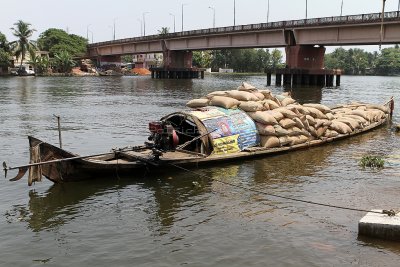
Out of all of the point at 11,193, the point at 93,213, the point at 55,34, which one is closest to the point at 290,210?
the point at 93,213

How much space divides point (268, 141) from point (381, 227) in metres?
7.10

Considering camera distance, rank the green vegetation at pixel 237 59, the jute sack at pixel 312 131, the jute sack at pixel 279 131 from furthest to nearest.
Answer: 1. the green vegetation at pixel 237 59
2. the jute sack at pixel 312 131
3. the jute sack at pixel 279 131

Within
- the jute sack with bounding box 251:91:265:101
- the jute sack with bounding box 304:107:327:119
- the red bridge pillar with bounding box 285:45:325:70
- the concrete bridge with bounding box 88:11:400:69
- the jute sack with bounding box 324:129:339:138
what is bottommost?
the jute sack with bounding box 324:129:339:138

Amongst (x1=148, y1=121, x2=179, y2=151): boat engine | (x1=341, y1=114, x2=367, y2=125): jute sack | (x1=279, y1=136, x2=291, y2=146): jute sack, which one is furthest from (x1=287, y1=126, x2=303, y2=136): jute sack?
(x1=341, y1=114, x2=367, y2=125): jute sack

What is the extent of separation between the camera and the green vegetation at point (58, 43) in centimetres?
10106

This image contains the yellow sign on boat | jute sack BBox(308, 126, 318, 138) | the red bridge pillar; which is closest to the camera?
the yellow sign on boat

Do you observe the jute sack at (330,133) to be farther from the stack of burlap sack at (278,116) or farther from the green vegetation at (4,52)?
the green vegetation at (4,52)

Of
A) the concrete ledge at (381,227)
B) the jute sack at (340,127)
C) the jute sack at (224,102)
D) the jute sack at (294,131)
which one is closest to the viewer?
the concrete ledge at (381,227)

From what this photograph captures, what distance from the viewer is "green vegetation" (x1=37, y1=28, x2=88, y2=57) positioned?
101 meters

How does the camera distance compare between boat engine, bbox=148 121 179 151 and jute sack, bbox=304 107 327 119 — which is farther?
jute sack, bbox=304 107 327 119

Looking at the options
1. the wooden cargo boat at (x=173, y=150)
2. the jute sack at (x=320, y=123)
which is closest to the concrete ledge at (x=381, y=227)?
the wooden cargo boat at (x=173, y=150)

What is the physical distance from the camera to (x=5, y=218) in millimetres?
9305

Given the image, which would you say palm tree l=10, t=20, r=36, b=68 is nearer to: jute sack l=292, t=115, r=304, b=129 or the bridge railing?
the bridge railing

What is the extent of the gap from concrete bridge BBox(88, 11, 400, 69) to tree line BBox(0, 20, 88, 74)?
15.9 m
